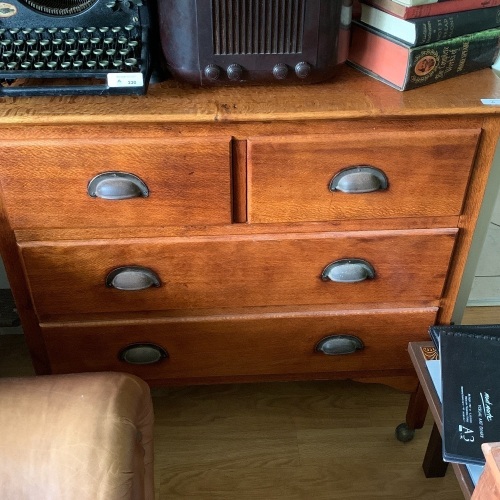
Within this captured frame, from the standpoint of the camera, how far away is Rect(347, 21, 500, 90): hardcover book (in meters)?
1.05

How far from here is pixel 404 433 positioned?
1.44 meters

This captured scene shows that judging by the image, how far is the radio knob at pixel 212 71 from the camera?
1.03 m

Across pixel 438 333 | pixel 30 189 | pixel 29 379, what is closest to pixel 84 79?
pixel 30 189

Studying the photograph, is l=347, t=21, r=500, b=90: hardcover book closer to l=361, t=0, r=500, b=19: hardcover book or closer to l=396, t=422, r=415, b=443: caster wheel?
l=361, t=0, r=500, b=19: hardcover book

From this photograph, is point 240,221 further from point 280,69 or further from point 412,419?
point 412,419

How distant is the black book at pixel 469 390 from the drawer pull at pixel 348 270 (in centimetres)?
18

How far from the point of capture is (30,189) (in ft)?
3.47

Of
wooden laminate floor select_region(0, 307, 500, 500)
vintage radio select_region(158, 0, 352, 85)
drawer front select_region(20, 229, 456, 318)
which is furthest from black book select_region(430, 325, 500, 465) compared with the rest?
vintage radio select_region(158, 0, 352, 85)

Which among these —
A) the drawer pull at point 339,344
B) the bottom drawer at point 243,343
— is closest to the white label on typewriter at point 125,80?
the bottom drawer at point 243,343

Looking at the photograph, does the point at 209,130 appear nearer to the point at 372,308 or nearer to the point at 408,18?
the point at 408,18

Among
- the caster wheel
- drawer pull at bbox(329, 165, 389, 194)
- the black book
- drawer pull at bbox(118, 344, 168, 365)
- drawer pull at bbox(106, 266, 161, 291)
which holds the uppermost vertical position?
drawer pull at bbox(329, 165, 389, 194)

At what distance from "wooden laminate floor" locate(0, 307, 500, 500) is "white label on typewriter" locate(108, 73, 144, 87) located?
0.85 metres

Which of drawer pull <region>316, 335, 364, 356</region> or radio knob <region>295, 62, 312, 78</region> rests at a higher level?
radio knob <region>295, 62, 312, 78</region>

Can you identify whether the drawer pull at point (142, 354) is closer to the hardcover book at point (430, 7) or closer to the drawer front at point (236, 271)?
the drawer front at point (236, 271)
